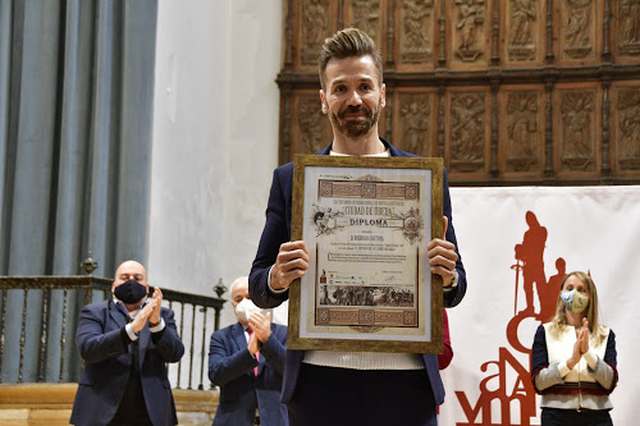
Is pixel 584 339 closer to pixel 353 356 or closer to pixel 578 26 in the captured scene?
pixel 353 356

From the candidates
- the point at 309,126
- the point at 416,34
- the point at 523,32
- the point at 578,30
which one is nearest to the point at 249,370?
the point at 309,126

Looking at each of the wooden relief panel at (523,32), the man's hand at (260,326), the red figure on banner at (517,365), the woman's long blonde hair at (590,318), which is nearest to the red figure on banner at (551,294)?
the red figure on banner at (517,365)

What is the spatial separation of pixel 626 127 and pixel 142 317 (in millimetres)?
5954

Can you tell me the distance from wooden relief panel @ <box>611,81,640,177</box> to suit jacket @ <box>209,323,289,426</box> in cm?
497

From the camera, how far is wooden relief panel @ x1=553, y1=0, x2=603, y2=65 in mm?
10266

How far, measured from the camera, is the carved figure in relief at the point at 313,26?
10.7 metres

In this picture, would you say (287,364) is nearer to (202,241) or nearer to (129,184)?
(129,184)

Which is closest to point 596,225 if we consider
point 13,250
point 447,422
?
point 447,422

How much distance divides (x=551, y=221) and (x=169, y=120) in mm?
3898

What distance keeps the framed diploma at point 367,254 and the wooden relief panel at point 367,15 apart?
27.4 ft

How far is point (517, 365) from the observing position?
6.66 metres

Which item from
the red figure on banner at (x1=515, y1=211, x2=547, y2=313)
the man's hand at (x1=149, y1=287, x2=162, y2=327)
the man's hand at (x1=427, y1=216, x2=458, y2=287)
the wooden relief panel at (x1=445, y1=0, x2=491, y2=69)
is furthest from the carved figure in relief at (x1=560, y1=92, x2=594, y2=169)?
the man's hand at (x1=427, y1=216, x2=458, y2=287)

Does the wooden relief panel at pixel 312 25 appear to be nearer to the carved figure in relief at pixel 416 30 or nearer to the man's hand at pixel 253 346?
the carved figure in relief at pixel 416 30

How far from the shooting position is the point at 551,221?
6812mm
